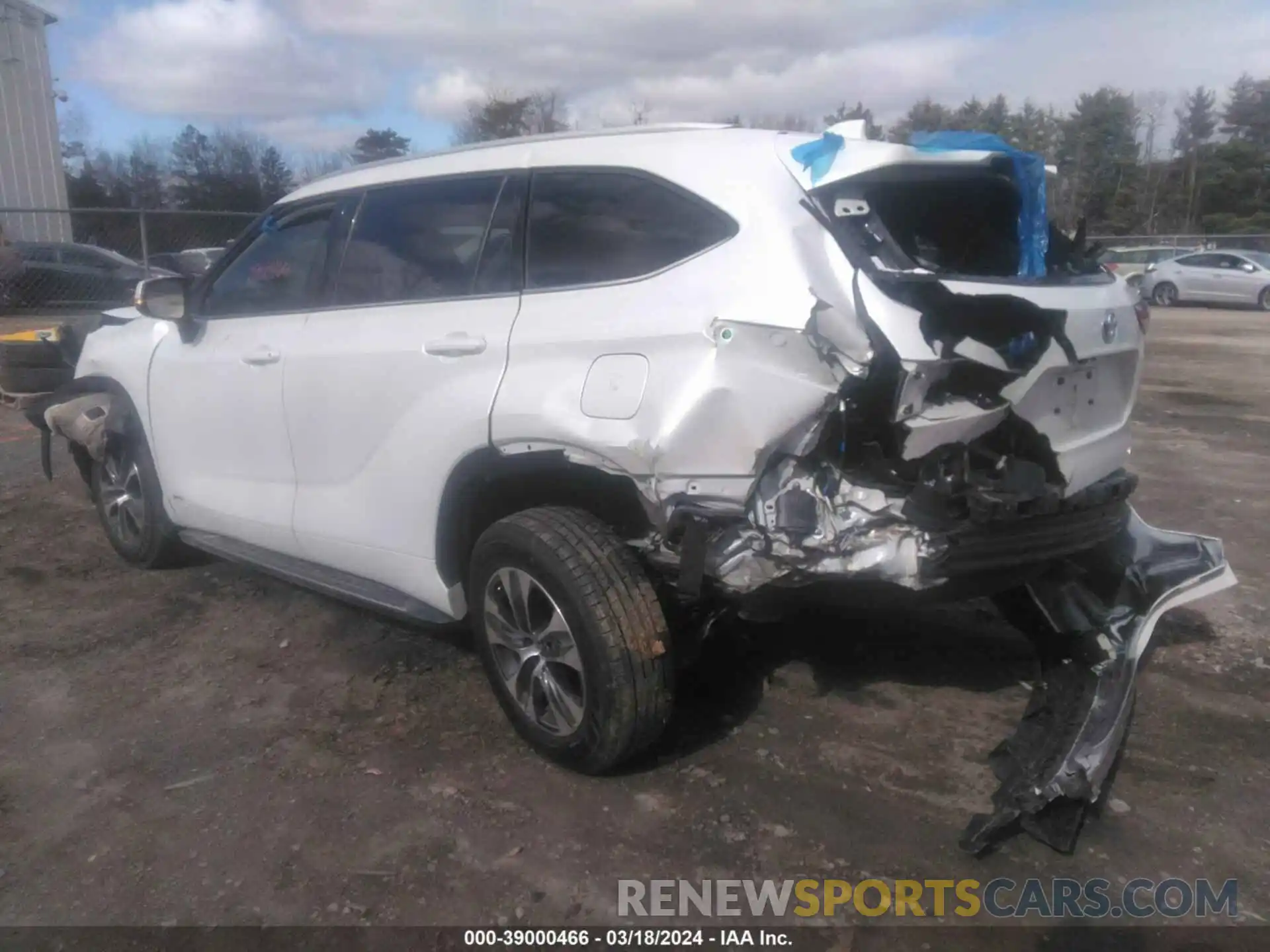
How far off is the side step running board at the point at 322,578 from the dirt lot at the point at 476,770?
341 mm

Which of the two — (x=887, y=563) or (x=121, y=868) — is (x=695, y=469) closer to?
(x=887, y=563)

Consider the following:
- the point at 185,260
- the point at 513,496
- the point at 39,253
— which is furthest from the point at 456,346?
the point at 39,253

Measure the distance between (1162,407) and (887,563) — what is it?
334 inches

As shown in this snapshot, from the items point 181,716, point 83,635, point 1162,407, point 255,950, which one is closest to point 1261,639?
point 255,950

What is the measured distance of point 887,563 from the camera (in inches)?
113

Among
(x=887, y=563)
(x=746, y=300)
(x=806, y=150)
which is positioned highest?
(x=806, y=150)

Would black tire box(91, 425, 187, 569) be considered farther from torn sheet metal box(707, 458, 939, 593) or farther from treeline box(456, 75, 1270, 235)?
treeline box(456, 75, 1270, 235)

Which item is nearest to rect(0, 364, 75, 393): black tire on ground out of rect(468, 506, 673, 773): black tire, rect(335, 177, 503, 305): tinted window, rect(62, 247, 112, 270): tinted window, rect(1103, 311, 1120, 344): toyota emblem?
rect(335, 177, 503, 305): tinted window

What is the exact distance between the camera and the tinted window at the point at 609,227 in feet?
10.2

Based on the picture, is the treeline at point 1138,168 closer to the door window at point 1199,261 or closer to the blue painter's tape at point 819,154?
the door window at point 1199,261

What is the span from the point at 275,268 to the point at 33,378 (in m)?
4.91

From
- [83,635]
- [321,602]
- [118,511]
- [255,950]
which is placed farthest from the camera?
[118,511]

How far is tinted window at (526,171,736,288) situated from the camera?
3104mm

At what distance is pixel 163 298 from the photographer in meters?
4.68
